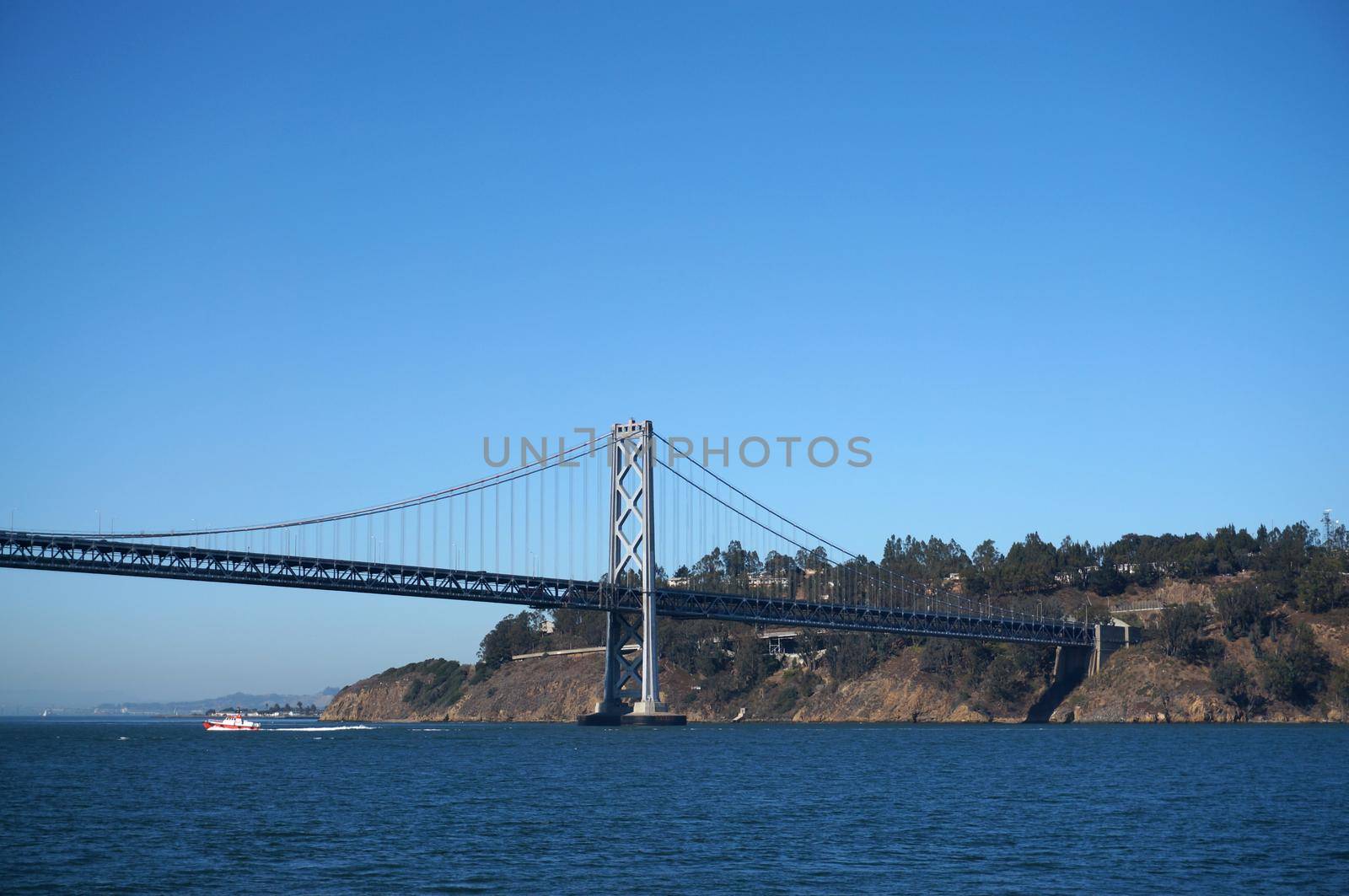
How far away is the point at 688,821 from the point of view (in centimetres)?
3956

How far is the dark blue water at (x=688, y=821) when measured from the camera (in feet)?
96.5

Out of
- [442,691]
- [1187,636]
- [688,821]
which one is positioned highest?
[1187,636]

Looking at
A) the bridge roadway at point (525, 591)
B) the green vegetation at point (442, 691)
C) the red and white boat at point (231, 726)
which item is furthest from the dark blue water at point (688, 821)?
the green vegetation at point (442, 691)

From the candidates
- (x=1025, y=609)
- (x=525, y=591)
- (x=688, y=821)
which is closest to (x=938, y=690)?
(x=1025, y=609)

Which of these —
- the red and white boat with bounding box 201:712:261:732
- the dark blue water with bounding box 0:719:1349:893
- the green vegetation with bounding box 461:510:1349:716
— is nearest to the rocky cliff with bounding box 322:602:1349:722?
the green vegetation with bounding box 461:510:1349:716

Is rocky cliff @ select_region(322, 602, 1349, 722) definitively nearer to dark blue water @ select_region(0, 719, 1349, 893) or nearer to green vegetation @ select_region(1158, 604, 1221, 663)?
green vegetation @ select_region(1158, 604, 1221, 663)

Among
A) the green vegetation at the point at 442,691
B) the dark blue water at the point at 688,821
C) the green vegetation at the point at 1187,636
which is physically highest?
the green vegetation at the point at 1187,636

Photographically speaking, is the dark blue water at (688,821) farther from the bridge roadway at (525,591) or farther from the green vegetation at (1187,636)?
the green vegetation at (1187,636)

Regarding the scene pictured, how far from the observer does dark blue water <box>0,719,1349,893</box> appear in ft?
96.5

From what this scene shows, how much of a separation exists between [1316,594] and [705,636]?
69683 millimetres

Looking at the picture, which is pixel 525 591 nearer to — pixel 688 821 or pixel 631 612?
pixel 631 612

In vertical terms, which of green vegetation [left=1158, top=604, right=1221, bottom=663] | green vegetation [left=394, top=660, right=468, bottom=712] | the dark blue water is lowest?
green vegetation [left=394, top=660, right=468, bottom=712]

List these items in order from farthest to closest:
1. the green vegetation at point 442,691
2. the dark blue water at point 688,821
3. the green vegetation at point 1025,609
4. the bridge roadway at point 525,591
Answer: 1. the green vegetation at point 442,691
2. the green vegetation at point 1025,609
3. the bridge roadway at point 525,591
4. the dark blue water at point 688,821

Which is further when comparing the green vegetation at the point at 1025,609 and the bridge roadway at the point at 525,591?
the green vegetation at the point at 1025,609
